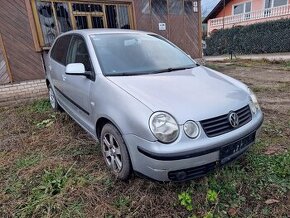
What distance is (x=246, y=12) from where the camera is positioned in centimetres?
2245

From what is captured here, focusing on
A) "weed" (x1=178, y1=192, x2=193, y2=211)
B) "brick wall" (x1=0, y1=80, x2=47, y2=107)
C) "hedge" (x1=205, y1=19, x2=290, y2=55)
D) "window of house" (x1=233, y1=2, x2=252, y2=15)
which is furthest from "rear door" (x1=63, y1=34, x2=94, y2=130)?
"window of house" (x1=233, y1=2, x2=252, y2=15)

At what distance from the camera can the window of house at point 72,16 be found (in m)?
6.13

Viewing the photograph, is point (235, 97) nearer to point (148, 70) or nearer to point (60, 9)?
point (148, 70)

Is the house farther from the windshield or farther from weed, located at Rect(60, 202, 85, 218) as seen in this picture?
weed, located at Rect(60, 202, 85, 218)

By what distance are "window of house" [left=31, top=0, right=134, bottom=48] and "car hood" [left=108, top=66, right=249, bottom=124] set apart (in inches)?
184

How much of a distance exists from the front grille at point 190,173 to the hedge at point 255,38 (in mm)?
17592

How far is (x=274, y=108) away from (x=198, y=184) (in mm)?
3041

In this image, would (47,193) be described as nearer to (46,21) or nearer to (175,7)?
(46,21)

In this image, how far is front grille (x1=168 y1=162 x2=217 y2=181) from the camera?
2020 mm

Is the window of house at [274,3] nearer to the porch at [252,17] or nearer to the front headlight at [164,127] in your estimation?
the porch at [252,17]

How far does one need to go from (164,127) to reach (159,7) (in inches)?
272

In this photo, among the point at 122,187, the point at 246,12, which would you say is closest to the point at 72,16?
the point at 122,187

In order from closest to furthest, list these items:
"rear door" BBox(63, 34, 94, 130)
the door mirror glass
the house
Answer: the door mirror glass → "rear door" BBox(63, 34, 94, 130) → the house

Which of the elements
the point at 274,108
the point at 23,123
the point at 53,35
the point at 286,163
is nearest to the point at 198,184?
the point at 286,163
